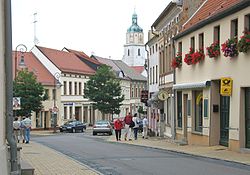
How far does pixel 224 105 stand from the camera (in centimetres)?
2322

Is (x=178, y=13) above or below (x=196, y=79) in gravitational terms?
above

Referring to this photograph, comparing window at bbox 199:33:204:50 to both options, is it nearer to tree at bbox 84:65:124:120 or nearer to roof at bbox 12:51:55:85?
roof at bbox 12:51:55:85

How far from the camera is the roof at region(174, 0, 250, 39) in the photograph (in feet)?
67.1

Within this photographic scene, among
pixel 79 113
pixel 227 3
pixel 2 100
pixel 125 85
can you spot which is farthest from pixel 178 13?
pixel 125 85

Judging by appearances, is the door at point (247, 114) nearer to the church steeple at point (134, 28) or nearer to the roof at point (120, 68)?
the roof at point (120, 68)

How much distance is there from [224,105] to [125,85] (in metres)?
76.2

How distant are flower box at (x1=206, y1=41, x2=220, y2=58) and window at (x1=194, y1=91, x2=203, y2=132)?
376 cm

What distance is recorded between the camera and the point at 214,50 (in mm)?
22859

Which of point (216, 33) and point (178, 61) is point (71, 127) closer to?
point (178, 61)

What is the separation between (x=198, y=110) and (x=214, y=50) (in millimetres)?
5158

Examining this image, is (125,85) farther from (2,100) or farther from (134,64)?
(2,100)

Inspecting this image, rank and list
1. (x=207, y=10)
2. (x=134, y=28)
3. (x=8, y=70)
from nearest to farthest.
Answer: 1. (x=8, y=70)
2. (x=207, y=10)
3. (x=134, y=28)

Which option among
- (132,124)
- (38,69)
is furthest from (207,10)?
(38,69)

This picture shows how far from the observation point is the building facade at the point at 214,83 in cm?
2031
